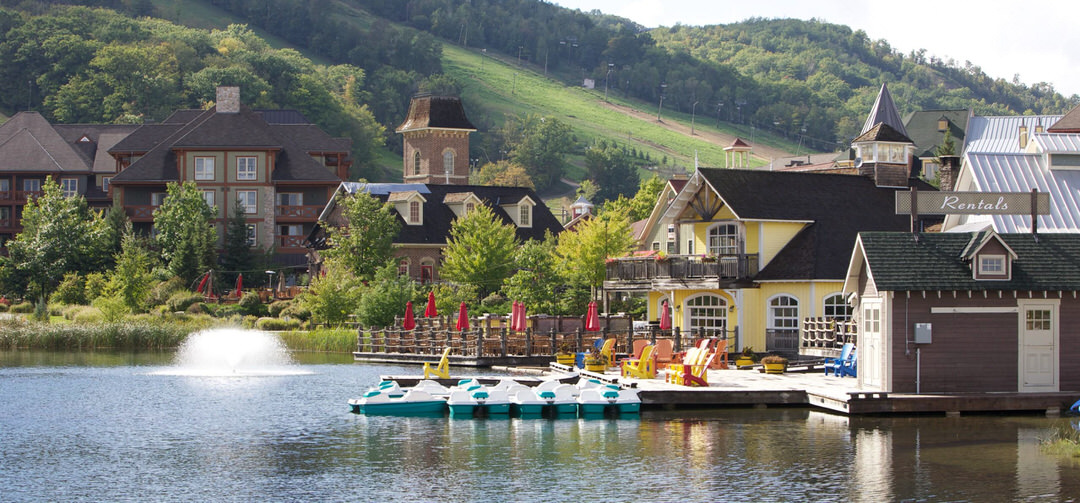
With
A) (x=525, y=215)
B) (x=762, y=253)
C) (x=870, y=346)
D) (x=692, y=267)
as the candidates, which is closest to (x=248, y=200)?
(x=525, y=215)

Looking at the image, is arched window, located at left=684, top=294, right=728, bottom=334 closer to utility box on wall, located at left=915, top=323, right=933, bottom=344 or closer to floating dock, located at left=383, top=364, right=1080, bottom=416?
floating dock, located at left=383, top=364, right=1080, bottom=416

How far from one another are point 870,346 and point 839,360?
6335 mm

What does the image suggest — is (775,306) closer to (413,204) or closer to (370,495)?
(370,495)

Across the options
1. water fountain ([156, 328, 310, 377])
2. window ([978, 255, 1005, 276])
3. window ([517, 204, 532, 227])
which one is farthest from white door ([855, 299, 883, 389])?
window ([517, 204, 532, 227])

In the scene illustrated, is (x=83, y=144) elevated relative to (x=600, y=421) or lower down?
elevated

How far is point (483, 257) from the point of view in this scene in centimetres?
6744

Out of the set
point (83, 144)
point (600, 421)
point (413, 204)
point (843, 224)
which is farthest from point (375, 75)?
point (600, 421)

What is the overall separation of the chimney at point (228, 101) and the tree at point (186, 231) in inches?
325

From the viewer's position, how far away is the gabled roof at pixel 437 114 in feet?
325

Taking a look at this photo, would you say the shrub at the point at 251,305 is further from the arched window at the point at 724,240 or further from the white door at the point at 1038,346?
the white door at the point at 1038,346

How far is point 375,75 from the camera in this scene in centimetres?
19450

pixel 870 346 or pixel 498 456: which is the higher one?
pixel 870 346

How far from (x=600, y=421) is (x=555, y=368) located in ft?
42.7

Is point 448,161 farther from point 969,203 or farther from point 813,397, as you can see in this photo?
point 969,203
